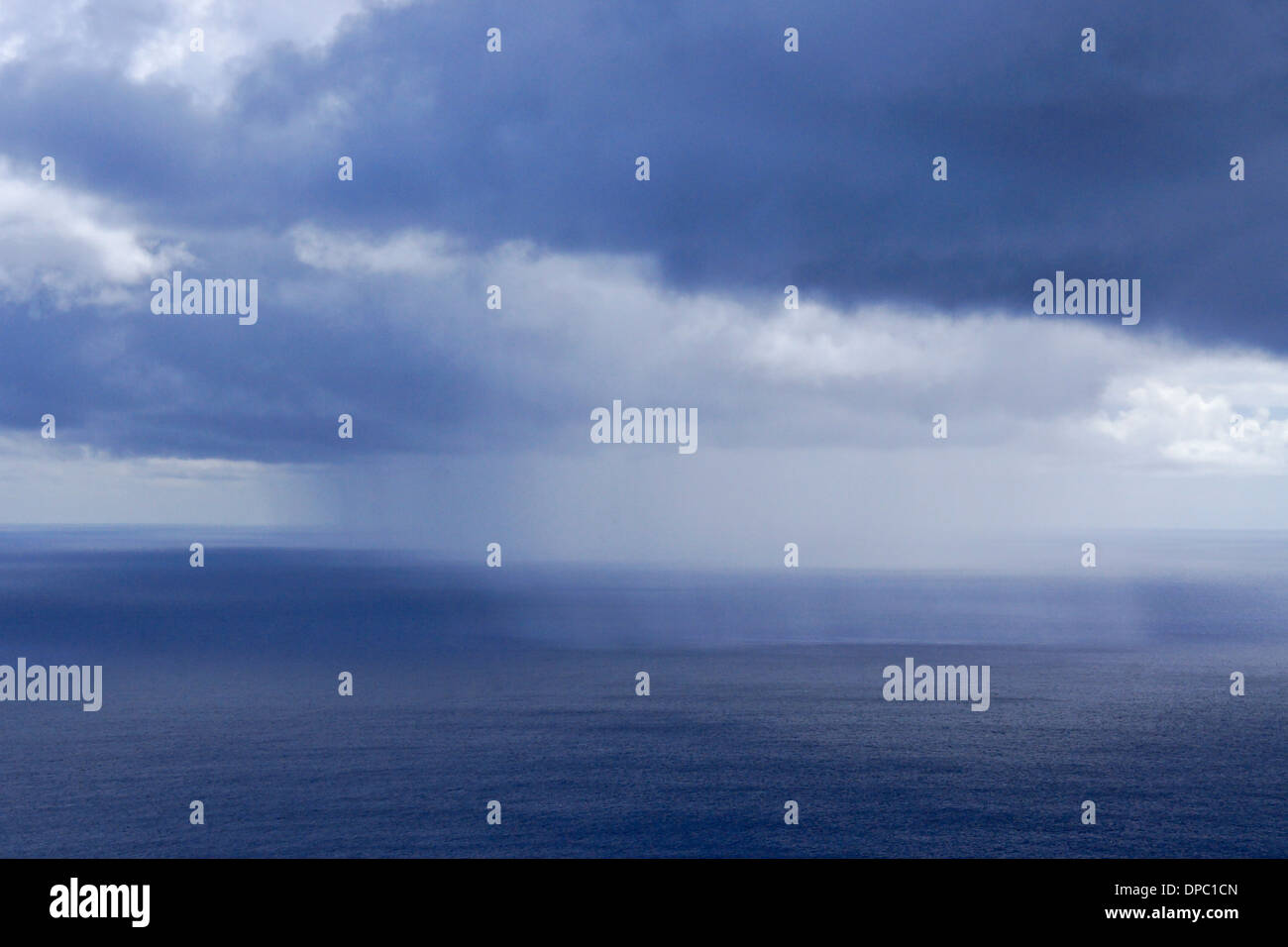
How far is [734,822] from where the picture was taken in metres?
70.8

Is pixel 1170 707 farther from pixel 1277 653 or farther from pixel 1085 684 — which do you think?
pixel 1277 653

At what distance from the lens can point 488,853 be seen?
62.4 meters

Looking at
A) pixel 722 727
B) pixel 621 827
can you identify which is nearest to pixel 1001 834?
pixel 621 827

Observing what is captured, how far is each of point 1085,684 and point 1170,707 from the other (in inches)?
647

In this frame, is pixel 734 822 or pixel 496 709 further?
pixel 496 709

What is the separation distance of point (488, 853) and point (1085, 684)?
97171 millimetres

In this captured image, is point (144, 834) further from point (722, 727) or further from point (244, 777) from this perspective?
point (722, 727)

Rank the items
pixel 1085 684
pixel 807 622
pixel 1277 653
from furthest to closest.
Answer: pixel 807 622 < pixel 1277 653 < pixel 1085 684

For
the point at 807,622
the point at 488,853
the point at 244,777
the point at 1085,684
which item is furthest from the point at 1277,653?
the point at 244,777
